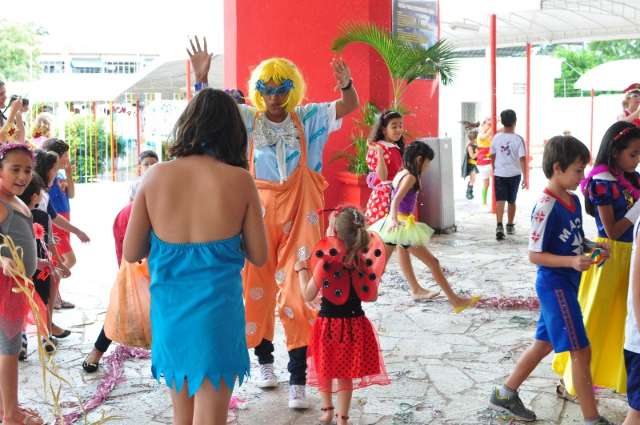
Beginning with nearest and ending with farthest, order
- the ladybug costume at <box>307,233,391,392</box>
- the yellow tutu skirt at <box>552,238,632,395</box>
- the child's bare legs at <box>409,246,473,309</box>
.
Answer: the ladybug costume at <box>307,233,391,392</box> < the yellow tutu skirt at <box>552,238,632,395</box> < the child's bare legs at <box>409,246,473,309</box>

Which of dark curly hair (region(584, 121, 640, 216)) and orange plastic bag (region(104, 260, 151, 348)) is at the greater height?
dark curly hair (region(584, 121, 640, 216))

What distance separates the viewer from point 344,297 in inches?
148

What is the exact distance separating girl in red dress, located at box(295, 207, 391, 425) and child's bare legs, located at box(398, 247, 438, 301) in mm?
2862

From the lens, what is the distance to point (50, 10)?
3125 cm

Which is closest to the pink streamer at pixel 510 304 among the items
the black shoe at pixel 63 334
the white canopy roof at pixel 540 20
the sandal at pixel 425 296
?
the sandal at pixel 425 296

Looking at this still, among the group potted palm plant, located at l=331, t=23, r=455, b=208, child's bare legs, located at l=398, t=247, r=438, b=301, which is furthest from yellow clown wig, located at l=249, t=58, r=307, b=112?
potted palm plant, located at l=331, t=23, r=455, b=208

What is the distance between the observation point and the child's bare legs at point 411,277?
22.0 ft

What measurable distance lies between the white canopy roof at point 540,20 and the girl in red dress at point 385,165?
693 cm

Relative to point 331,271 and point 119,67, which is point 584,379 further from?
point 119,67

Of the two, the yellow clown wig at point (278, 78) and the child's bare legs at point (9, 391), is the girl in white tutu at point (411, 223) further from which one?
the child's bare legs at point (9, 391)

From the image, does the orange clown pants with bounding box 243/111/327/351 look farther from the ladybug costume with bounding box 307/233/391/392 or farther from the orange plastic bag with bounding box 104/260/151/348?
the orange plastic bag with bounding box 104/260/151/348

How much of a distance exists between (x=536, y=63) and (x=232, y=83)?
26.0 m

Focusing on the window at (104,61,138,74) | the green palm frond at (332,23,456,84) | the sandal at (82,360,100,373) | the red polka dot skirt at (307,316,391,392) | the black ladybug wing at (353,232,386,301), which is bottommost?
the sandal at (82,360,100,373)

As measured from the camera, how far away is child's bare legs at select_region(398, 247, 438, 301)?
670cm
